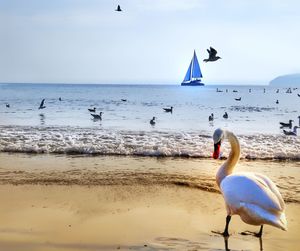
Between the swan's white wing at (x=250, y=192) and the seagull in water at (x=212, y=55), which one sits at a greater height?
the seagull in water at (x=212, y=55)

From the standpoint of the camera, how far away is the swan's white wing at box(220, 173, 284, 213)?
605cm

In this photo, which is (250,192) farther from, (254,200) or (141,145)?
(141,145)

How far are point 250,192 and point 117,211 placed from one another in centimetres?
246

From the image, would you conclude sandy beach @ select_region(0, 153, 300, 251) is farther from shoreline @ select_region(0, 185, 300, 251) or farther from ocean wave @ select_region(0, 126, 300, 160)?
ocean wave @ select_region(0, 126, 300, 160)

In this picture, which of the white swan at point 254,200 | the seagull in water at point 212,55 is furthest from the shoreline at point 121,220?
the seagull in water at point 212,55

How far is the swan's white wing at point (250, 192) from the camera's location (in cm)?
605

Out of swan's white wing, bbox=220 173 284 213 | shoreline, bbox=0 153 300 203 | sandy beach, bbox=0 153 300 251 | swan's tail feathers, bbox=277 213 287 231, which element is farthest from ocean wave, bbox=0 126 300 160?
swan's tail feathers, bbox=277 213 287 231

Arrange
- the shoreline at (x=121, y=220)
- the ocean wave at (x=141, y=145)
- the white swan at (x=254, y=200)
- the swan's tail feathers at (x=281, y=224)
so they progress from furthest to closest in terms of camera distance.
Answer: the ocean wave at (x=141, y=145) → the shoreline at (x=121, y=220) → the white swan at (x=254, y=200) → the swan's tail feathers at (x=281, y=224)

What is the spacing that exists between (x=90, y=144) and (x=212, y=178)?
5863 millimetres

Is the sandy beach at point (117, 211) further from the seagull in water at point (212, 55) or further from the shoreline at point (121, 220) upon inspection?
the seagull in water at point (212, 55)

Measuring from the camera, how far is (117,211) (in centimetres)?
770

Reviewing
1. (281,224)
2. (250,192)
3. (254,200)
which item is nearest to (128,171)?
(250,192)

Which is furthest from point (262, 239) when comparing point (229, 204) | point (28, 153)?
point (28, 153)

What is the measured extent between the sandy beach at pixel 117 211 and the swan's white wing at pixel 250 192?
585 mm
